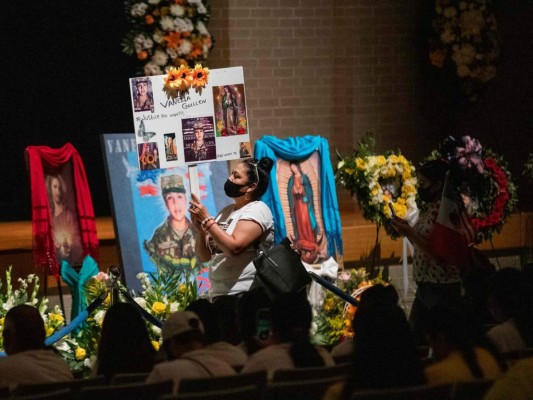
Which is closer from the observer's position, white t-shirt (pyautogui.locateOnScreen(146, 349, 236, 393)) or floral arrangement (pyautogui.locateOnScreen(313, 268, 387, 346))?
white t-shirt (pyautogui.locateOnScreen(146, 349, 236, 393))

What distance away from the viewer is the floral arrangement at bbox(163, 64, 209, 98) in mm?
5922

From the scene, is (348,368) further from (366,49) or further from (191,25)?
(366,49)

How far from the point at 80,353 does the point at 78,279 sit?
113cm

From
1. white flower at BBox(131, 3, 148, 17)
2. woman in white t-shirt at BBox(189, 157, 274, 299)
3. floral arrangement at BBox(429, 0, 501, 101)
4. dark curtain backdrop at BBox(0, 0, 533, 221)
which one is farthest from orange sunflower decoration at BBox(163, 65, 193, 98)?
floral arrangement at BBox(429, 0, 501, 101)

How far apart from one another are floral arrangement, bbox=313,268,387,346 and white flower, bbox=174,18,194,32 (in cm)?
291

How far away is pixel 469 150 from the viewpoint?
7.24 meters

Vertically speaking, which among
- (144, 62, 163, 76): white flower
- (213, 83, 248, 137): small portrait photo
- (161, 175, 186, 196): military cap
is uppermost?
(144, 62, 163, 76): white flower

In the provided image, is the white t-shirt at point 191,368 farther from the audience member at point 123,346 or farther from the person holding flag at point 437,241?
the person holding flag at point 437,241

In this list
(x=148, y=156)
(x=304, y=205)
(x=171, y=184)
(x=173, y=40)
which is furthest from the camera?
(x=173, y=40)

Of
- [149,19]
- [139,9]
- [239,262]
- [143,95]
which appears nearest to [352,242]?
[149,19]

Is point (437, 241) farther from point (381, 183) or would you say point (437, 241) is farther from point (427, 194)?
point (381, 183)

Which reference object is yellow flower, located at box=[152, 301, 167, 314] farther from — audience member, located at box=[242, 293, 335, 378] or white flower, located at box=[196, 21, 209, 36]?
white flower, located at box=[196, 21, 209, 36]

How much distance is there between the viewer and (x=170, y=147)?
589 centimetres

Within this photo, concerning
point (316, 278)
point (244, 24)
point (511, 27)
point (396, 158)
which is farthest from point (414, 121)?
point (316, 278)
